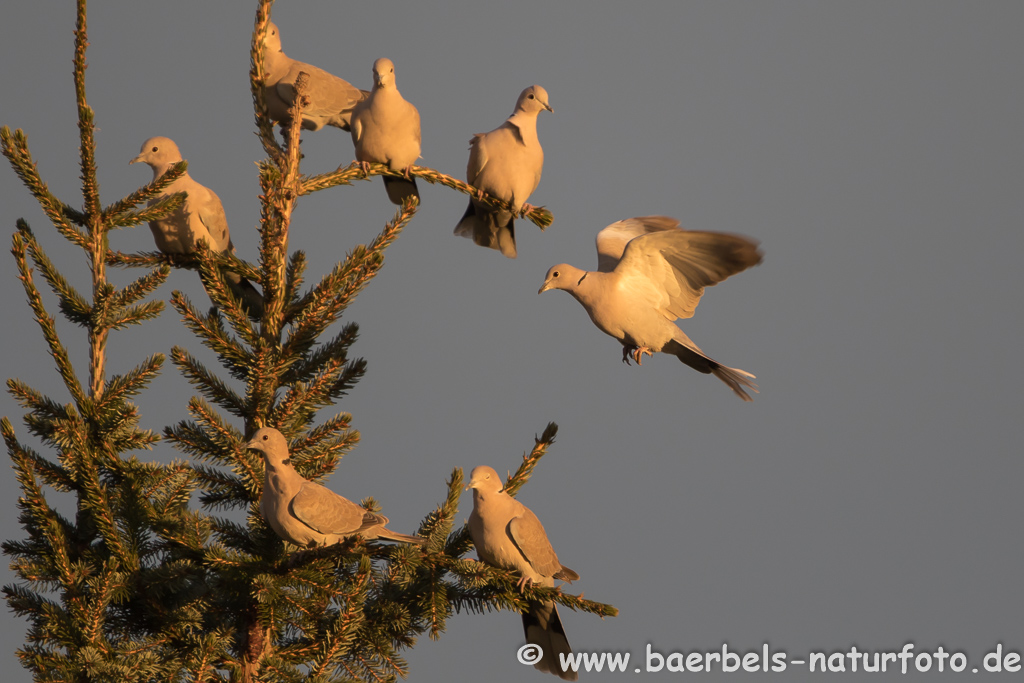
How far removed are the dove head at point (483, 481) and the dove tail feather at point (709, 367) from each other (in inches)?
76.8

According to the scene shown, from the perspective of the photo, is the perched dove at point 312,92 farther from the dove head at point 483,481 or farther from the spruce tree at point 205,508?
the dove head at point 483,481

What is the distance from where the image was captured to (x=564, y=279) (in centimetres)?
579

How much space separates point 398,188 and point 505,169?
0.88 meters

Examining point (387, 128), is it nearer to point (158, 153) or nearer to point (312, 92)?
point (312, 92)

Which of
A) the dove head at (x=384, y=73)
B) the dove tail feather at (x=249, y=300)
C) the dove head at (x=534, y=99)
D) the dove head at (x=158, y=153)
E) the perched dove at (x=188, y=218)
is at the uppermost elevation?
the dove head at (x=534, y=99)

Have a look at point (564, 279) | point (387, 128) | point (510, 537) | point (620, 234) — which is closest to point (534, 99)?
point (620, 234)

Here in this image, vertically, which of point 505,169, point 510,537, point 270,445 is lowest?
point 270,445

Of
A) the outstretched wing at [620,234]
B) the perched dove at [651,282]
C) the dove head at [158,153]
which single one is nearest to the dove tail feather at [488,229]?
the outstretched wing at [620,234]

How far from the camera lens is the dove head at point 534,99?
681 cm

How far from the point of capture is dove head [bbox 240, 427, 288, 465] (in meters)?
3.79

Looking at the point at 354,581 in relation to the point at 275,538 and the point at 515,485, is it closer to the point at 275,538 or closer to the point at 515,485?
the point at 275,538

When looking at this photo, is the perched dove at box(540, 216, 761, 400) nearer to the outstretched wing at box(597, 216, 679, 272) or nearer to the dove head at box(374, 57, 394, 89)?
the outstretched wing at box(597, 216, 679, 272)

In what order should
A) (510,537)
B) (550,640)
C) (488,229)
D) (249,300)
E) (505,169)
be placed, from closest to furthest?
(249,300) → (510,537) → (550,640) → (505,169) → (488,229)

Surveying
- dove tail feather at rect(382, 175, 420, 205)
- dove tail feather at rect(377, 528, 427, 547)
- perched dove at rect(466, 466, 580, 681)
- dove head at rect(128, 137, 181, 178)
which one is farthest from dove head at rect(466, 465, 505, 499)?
dove head at rect(128, 137, 181, 178)
